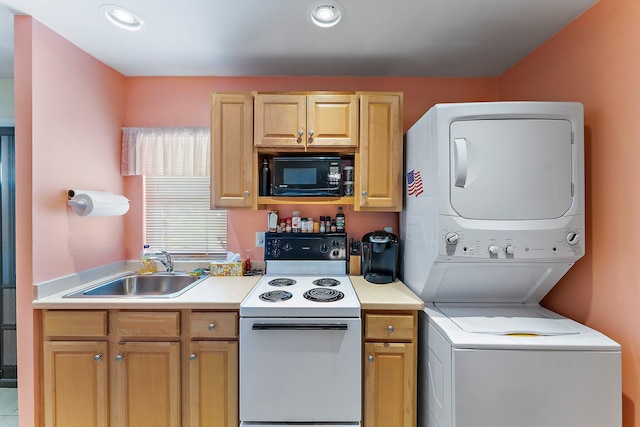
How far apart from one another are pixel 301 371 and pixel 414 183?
1.27m

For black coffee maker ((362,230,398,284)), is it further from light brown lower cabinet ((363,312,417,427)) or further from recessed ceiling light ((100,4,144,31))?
recessed ceiling light ((100,4,144,31))

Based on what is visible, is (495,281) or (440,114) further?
(495,281)

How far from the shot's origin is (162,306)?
157 cm

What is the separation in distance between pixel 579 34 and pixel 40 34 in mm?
3045

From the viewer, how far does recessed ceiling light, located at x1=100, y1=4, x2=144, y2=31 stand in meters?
1.52

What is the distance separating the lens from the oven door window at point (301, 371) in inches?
58.8

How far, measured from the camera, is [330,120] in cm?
192

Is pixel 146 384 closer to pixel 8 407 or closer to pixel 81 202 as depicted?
pixel 81 202

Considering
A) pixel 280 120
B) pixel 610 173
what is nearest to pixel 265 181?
pixel 280 120

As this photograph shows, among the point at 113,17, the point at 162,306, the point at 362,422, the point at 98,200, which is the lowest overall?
the point at 362,422

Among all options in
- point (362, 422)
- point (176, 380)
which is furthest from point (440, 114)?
point (176, 380)

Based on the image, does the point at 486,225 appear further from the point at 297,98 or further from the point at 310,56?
the point at 310,56

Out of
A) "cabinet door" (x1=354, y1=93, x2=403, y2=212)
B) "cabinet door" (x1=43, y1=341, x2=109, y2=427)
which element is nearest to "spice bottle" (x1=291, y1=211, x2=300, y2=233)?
"cabinet door" (x1=354, y1=93, x2=403, y2=212)

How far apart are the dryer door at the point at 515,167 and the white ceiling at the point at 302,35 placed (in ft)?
2.22
